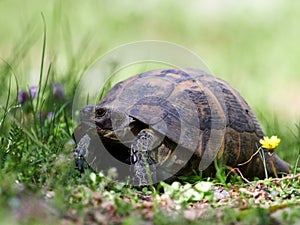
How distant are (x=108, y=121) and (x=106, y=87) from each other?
1265mm

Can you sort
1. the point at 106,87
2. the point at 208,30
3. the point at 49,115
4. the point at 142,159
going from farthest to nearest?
the point at 208,30 < the point at 106,87 < the point at 49,115 < the point at 142,159

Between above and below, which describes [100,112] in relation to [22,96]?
above

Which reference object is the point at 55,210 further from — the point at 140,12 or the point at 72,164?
the point at 140,12

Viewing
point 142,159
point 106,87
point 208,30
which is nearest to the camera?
point 142,159

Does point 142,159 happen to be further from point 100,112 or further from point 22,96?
point 22,96

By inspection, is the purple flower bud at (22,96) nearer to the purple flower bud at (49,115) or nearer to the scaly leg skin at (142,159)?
the purple flower bud at (49,115)

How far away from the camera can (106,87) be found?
4.75 meters

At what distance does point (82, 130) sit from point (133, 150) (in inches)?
15.7

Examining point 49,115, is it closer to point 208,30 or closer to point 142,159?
point 142,159

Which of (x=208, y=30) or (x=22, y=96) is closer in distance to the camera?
(x=22, y=96)

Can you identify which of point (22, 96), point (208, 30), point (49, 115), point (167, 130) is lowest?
point (49, 115)

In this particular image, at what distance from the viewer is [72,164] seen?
121 inches

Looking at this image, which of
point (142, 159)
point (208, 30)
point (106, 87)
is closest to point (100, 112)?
point (142, 159)

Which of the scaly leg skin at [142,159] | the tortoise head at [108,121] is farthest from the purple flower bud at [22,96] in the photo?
the scaly leg skin at [142,159]
